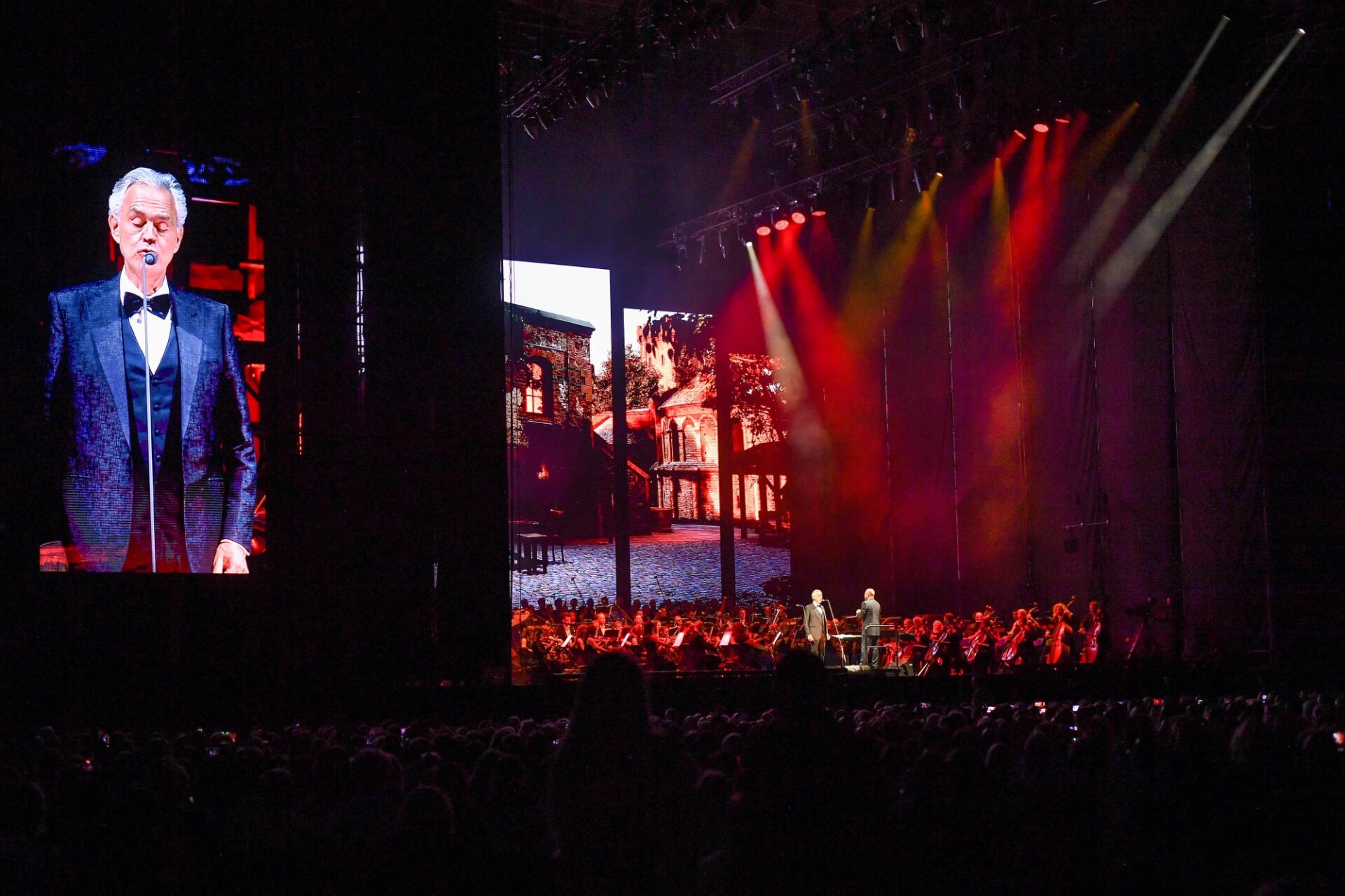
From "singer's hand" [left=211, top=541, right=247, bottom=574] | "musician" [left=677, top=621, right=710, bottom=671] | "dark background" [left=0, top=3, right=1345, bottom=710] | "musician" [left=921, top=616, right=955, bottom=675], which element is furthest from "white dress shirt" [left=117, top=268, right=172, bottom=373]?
"musician" [left=921, top=616, right=955, bottom=675]

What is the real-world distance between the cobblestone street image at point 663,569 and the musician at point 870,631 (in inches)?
158

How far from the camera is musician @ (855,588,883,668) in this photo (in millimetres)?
14250

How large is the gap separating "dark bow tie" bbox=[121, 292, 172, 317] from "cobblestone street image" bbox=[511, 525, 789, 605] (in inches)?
309

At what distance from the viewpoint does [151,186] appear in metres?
9.64

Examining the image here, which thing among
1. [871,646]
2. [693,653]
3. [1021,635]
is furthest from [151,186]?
[1021,635]

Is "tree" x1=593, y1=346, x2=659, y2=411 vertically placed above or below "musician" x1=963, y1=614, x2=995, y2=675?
above

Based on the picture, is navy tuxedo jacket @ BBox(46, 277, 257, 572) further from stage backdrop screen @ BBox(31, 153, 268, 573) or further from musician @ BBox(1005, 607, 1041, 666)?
musician @ BBox(1005, 607, 1041, 666)

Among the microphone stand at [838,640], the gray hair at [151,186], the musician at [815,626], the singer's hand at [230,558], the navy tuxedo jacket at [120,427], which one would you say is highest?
the gray hair at [151,186]

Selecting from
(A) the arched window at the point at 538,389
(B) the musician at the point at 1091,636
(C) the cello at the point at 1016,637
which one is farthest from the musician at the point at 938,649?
(A) the arched window at the point at 538,389

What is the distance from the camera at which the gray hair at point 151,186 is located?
956 cm

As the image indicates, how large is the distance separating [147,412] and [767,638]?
29.5 ft

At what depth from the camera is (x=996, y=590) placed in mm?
16297

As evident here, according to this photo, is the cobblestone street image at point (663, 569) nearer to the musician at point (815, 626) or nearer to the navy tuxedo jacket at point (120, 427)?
the musician at point (815, 626)

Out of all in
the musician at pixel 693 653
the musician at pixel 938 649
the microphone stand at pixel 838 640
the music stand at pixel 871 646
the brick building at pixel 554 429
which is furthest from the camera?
the brick building at pixel 554 429
